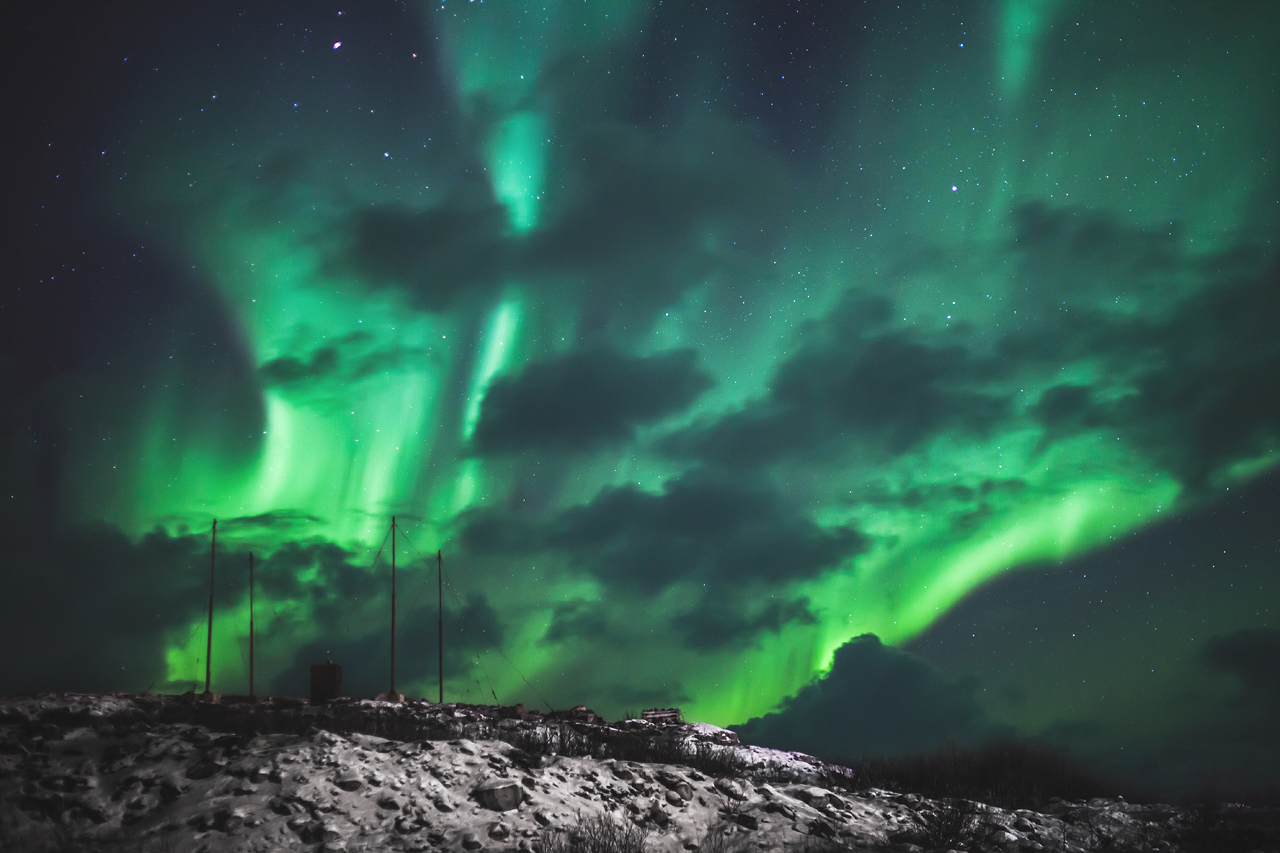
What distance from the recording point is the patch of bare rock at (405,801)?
38.1 feet

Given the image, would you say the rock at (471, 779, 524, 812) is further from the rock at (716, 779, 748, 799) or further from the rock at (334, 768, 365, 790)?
the rock at (716, 779, 748, 799)

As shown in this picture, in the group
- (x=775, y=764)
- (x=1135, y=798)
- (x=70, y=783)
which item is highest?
(x=70, y=783)

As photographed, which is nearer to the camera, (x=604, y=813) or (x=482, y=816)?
(x=482, y=816)

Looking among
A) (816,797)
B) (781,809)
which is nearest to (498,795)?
(781,809)

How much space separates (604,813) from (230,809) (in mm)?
5937

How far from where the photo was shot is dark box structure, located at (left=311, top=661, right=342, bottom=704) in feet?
86.8

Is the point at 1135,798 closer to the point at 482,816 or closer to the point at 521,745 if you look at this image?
the point at 521,745

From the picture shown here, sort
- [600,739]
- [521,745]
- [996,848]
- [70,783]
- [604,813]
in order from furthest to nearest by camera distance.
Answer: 1. [600,739]
2. [521,745]
3. [996,848]
4. [604,813]
5. [70,783]

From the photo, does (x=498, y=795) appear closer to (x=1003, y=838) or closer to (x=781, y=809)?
(x=781, y=809)

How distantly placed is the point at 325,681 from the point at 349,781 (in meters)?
15.3

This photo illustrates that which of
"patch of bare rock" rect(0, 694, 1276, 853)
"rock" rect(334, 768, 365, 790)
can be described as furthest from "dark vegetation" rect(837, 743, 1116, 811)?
"rock" rect(334, 768, 365, 790)

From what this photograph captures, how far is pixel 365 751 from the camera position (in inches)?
552

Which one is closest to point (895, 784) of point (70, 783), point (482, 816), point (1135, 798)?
point (1135, 798)

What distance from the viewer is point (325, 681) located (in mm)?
26625
